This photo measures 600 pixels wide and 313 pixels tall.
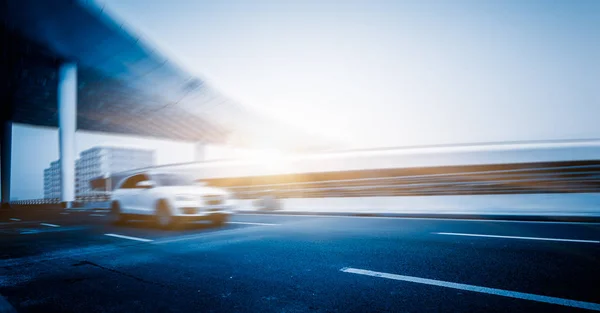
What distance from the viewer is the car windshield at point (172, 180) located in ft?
35.4

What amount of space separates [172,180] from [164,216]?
1582 mm

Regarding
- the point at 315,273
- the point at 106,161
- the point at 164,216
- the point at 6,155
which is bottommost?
the point at 315,273

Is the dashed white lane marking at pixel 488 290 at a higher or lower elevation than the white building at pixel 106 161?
lower

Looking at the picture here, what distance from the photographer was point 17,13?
1764 centimetres

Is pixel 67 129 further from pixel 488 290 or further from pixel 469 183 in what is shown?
pixel 469 183

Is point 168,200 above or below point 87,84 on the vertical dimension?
below

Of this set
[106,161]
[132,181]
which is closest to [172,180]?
[132,181]

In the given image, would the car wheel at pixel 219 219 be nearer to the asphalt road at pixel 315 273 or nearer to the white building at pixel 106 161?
the asphalt road at pixel 315 273

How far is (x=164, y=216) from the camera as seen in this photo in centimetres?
990

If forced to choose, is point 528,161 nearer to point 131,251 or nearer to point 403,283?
point 403,283

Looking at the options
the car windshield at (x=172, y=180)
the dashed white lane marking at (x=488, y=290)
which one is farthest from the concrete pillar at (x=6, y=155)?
the dashed white lane marking at (x=488, y=290)

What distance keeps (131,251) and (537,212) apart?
11.4m

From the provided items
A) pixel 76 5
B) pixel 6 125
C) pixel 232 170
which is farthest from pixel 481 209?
Result: pixel 6 125

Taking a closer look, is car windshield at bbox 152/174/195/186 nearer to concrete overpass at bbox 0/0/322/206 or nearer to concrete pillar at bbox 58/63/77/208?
concrete overpass at bbox 0/0/322/206
